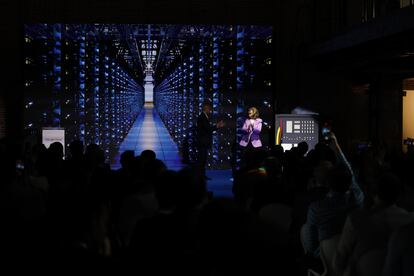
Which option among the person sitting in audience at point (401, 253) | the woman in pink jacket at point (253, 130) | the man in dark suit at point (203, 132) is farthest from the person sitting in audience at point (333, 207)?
the man in dark suit at point (203, 132)

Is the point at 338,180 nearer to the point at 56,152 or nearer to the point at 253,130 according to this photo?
the point at 56,152

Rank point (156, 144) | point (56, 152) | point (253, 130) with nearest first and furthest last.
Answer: point (56, 152)
point (253, 130)
point (156, 144)

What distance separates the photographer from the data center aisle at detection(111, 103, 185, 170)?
42.6 ft

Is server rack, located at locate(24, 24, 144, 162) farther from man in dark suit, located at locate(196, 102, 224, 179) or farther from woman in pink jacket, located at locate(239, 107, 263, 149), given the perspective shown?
woman in pink jacket, located at locate(239, 107, 263, 149)

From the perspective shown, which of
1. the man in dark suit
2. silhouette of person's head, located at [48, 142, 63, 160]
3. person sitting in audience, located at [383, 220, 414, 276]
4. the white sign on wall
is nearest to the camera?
person sitting in audience, located at [383, 220, 414, 276]

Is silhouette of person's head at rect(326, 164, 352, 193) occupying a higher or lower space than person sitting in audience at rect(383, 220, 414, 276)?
higher

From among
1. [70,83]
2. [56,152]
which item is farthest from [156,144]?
[56,152]

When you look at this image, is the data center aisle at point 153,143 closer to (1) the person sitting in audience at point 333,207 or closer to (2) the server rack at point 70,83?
(2) the server rack at point 70,83

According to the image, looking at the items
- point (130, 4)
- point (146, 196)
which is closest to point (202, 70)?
point (130, 4)

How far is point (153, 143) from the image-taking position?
43.9ft

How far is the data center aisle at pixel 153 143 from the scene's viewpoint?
12992 mm

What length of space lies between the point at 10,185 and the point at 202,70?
367 inches

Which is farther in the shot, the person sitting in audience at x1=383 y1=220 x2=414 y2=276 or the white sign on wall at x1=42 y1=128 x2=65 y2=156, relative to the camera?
the white sign on wall at x1=42 y1=128 x2=65 y2=156

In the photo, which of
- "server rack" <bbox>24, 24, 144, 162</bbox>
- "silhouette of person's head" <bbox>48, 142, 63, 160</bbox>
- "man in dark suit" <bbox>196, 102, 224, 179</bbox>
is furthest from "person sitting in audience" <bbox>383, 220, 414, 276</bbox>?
"server rack" <bbox>24, 24, 144, 162</bbox>
